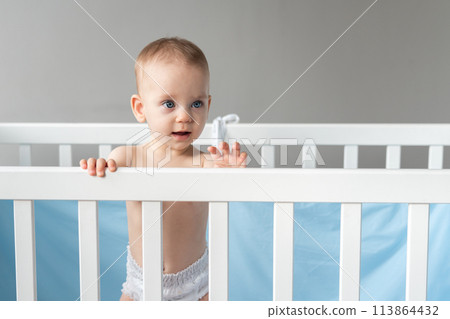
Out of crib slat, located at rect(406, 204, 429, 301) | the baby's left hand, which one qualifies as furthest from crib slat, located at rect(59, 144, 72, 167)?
crib slat, located at rect(406, 204, 429, 301)

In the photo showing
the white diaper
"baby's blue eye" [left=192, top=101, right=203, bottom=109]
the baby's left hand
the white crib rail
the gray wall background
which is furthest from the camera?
the gray wall background

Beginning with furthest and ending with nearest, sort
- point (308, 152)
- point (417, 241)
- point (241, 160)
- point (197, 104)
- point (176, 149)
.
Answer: point (308, 152) < point (176, 149) < point (197, 104) < point (241, 160) < point (417, 241)

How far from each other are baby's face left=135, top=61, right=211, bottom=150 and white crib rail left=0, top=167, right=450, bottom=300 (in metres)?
0.28

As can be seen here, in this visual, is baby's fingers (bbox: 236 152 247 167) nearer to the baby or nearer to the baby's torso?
the baby

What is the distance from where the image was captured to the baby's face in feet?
3.10

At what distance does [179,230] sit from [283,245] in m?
0.42

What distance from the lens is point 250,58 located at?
2.24 m

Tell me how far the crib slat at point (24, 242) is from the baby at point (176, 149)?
0.64 feet

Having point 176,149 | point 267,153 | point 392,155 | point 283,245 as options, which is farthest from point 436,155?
point 283,245

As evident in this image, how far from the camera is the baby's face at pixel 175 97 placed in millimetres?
945

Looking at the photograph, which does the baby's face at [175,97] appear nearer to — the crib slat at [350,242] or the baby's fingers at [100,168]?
the baby's fingers at [100,168]

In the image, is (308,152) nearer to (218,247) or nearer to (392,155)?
(392,155)

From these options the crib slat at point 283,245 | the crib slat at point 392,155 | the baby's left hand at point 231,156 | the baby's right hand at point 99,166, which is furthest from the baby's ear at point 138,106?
the crib slat at point 392,155

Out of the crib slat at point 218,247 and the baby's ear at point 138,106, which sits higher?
the baby's ear at point 138,106
